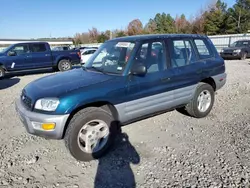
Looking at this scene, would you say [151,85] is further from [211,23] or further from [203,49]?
[211,23]

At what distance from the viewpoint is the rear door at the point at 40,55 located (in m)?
11.8

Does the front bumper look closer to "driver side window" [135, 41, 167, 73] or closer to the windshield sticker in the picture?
"driver side window" [135, 41, 167, 73]

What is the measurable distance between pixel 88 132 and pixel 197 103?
2633 millimetres

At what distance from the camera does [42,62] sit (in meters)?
12.1

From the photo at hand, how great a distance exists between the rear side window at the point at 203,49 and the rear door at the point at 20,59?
31.9 feet

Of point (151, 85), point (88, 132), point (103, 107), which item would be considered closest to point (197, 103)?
point (151, 85)

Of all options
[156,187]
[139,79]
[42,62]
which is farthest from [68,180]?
[42,62]

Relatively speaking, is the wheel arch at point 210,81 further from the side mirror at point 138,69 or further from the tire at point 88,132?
the tire at point 88,132

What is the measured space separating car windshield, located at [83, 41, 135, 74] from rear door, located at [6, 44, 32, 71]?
852 cm

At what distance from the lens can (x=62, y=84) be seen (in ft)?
11.1

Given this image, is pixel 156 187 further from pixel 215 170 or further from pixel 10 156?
pixel 10 156

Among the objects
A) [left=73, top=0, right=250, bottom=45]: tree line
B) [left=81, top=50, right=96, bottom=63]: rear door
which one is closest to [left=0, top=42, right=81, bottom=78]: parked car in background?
[left=81, top=50, right=96, bottom=63]: rear door

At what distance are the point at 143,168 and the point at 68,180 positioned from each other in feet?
3.50

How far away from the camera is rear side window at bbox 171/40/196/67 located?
165 inches
